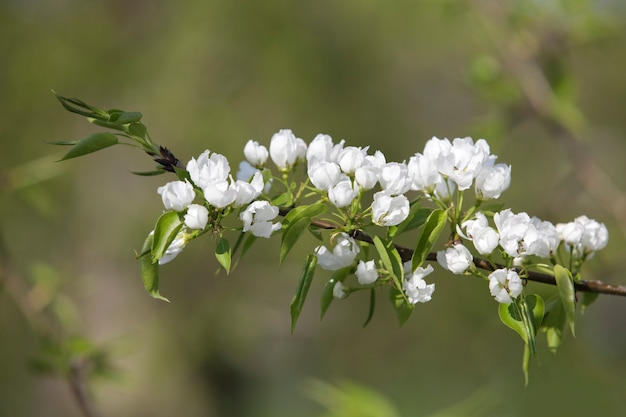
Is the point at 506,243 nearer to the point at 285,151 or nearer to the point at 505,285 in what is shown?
the point at 505,285

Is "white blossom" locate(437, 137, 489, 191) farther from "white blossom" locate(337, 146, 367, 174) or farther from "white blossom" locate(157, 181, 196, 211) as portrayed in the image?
"white blossom" locate(157, 181, 196, 211)

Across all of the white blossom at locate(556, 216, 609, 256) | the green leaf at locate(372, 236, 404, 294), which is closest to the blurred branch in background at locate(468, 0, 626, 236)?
the white blossom at locate(556, 216, 609, 256)

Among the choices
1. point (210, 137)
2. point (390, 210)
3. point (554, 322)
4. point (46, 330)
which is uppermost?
point (390, 210)

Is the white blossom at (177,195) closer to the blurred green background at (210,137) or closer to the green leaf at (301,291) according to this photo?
the green leaf at (301,291)

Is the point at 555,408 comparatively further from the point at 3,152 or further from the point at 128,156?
the point at 3,152

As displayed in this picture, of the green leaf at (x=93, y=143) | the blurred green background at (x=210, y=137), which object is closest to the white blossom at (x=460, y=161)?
the green leaf at (x=93, y=143)

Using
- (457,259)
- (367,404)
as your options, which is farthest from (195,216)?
(367,404)

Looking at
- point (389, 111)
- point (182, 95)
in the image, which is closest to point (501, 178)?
point (182, 95)
